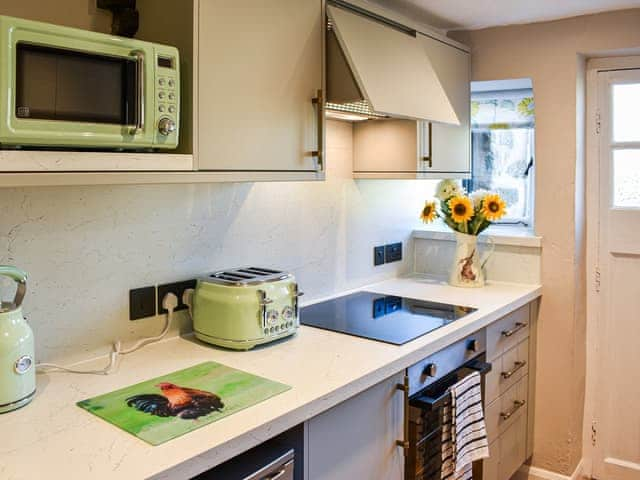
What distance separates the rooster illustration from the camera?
1.35m

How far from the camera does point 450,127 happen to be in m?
2.77

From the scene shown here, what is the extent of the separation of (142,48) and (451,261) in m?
2.08

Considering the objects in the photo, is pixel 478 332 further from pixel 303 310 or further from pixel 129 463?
pixel 129 463

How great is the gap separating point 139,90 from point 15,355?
65cm

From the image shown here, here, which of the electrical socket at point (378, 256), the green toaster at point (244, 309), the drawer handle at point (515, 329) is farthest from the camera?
the electrical socket at point (378, 256)

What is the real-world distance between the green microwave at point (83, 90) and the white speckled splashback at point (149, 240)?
1.28 ft

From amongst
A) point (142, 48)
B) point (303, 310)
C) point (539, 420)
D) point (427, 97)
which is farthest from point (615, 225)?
point (142, 48)

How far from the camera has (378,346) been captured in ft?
6.10

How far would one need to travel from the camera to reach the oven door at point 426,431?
1857 millimetres

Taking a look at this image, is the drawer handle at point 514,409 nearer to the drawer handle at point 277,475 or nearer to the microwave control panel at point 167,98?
the drawer handle at point 277,475

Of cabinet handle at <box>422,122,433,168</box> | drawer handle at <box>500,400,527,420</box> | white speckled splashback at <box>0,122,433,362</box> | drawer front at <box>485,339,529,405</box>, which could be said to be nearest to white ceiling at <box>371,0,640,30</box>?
cabinet handle at <box>422,122,433,168</box>

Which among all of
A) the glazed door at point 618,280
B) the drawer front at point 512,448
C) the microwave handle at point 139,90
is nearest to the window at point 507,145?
the glazed door at point 618,280

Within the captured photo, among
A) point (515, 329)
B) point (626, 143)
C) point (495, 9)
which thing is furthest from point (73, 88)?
point (626, 143)

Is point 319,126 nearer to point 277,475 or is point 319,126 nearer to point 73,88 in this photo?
point 73,88
